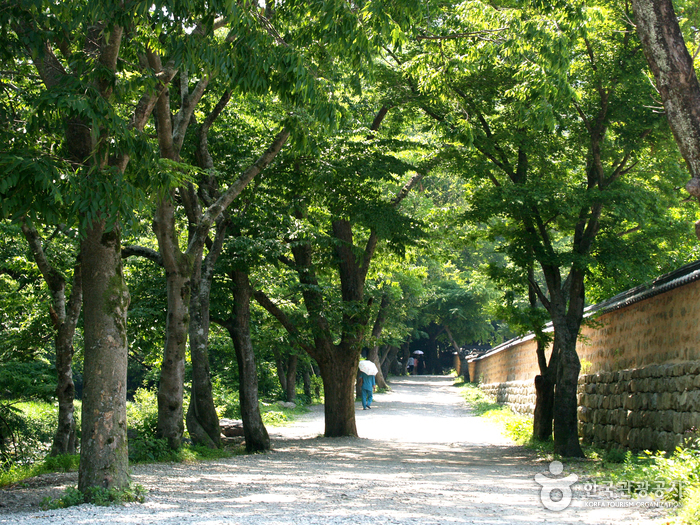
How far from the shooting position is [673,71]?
5844 millimetres

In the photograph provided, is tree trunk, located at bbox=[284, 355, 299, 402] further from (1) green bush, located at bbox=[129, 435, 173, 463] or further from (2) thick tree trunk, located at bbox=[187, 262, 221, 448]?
(1) green bush, located at bbox=[129, 435, 173, 463]

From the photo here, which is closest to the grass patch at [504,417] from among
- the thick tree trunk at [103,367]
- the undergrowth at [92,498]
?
the undergrowth at [92,498]

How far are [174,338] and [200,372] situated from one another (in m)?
1.44

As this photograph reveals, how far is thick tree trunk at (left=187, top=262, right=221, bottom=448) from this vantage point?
34.9ft

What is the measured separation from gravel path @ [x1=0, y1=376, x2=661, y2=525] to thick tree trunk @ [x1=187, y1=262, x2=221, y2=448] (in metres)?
0.87

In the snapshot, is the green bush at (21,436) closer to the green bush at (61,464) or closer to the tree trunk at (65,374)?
the tree trunk at (65,374)

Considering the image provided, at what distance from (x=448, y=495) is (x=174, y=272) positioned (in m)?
5.19

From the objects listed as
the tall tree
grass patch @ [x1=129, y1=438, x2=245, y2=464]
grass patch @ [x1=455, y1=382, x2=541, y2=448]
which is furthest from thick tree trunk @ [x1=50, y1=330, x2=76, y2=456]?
grass patch @ [x1=455, y1=382, x2=541, y2=448]

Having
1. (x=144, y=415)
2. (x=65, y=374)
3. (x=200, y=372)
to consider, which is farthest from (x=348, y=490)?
(x=144, y=415)

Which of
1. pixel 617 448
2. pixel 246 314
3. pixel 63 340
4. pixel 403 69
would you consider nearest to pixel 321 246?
pixel 246 314

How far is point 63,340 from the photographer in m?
9.66

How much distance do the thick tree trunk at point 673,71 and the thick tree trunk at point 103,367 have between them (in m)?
5.33

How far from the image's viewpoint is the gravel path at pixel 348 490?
16.9ft

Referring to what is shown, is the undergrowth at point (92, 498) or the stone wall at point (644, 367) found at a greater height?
the stone wall at point (644, 367)
